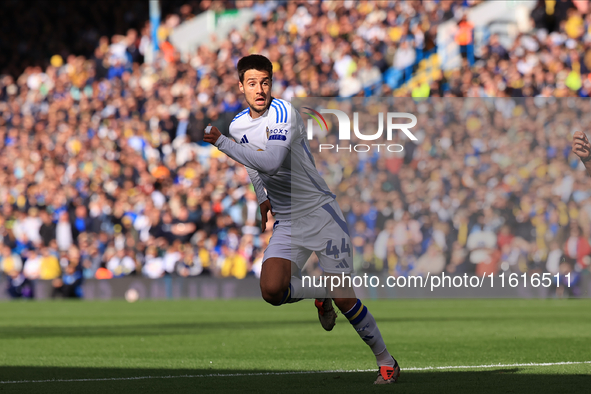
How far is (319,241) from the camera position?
285 inches

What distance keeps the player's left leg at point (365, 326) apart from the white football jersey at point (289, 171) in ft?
2.15

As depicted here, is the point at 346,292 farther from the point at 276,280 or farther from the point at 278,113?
the point at 278,113

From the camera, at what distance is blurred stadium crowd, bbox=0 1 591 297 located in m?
16.8

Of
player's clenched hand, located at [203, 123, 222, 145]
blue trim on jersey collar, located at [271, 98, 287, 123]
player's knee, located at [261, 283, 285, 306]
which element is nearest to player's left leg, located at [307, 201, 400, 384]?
player's knee, located at [261, 283, 285, 306]

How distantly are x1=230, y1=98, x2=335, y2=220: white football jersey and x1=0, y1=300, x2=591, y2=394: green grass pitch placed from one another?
1.27 metres

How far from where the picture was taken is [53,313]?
17922 millimetres

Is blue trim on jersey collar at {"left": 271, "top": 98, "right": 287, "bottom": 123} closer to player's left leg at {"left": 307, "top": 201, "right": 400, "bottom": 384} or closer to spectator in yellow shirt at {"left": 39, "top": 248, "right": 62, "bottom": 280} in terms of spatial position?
player's left leg at {"left": 307, "top": 201, "right": 400, "bottom": 384}

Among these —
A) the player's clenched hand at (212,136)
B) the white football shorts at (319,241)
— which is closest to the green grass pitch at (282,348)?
the white football shorts at (319,241)

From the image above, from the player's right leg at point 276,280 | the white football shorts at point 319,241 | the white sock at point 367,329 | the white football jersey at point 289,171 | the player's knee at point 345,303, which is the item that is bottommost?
the white sock at point 367,329

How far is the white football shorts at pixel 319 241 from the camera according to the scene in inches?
284

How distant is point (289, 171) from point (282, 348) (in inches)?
148

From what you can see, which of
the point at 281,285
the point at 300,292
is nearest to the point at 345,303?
the point at 300,292

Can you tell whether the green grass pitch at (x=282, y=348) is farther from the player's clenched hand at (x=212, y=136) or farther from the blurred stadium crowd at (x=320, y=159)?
the player's clenched hand at (x=212, y=136)

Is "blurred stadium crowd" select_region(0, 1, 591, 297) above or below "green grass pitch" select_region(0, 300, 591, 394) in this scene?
above
